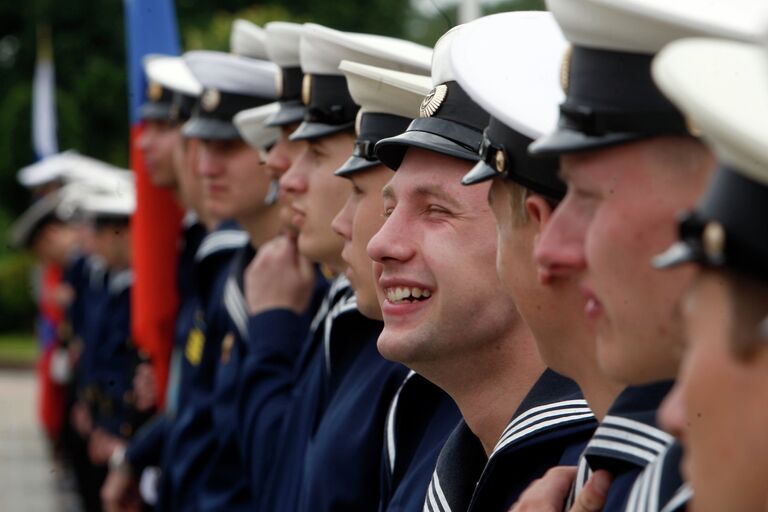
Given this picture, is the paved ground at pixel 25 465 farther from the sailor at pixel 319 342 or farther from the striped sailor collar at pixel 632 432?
the striped sailor collar at pixel 632 432

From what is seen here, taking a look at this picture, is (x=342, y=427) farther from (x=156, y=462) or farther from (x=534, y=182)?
(x=156, y=462)

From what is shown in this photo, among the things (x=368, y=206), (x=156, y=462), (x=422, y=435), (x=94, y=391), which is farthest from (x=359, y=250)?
(x=94, y=391)

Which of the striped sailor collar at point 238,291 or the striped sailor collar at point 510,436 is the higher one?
the striped sailor collar at point 510,436

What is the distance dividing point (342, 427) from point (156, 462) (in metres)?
3.81

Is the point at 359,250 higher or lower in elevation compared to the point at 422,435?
higher

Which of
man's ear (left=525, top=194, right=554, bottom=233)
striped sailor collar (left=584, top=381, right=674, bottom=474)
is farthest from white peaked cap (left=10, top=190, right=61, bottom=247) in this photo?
striped sailor collar (left=584, top=381, right=674, bottom=474)

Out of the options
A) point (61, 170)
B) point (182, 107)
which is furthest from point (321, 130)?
point (61, 170)

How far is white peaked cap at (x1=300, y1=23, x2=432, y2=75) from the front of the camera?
4146 mm

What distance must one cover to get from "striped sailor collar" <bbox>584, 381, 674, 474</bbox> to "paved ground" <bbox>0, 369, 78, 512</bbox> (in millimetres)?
10247

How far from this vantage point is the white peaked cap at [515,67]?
2.68 meters

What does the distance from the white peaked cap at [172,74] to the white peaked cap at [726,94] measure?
18.0ft

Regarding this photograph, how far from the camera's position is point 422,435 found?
3713 millimetres

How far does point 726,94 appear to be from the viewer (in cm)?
168

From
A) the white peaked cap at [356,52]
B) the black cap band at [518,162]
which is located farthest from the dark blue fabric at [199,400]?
the black cap band at [518,162]
